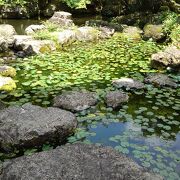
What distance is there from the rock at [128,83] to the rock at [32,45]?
12.9ft

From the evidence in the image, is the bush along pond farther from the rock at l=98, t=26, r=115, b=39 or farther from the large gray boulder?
the rock at l=98, t=26, r=115, b=39

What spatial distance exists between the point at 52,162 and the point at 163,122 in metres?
Result: 2.90

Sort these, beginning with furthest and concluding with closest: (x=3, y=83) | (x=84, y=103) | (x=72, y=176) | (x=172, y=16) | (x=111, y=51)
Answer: (x=172, y=16) < (x=111, y=51) < (x=3, y=83) < (x=84, y=103) < (x=72, y=176)

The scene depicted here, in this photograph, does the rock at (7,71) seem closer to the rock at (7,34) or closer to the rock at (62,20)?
the rock at (7,34)

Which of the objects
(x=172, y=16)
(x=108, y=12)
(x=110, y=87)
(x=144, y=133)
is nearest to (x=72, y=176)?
(x=144, y=133)

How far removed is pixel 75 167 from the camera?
4496mm

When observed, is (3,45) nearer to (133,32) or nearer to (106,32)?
(106,32)

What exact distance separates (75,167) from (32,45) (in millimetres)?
7540

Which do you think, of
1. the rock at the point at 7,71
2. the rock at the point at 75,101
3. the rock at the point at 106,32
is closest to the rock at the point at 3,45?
the rock at the point at 7,71

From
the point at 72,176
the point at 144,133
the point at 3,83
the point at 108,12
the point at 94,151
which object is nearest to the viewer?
the point at 72,176

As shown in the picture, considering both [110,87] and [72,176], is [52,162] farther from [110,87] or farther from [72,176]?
[110,87]

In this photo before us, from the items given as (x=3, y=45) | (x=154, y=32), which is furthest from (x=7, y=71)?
(x=154, y=32)

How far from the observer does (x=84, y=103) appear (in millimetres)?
7074

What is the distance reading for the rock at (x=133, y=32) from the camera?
48.9ft
